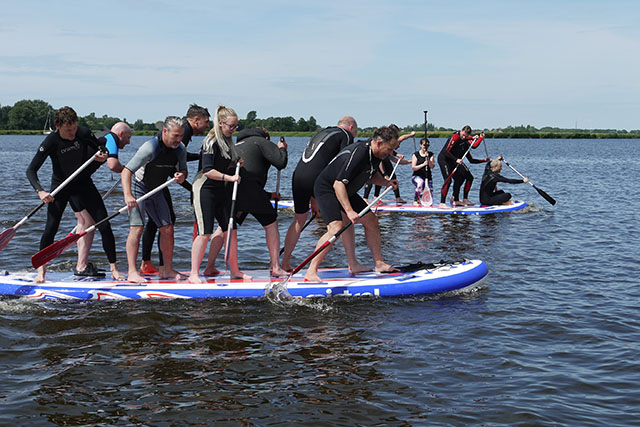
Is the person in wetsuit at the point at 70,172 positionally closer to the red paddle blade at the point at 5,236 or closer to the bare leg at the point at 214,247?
the red paddle blade at the point at 5,236

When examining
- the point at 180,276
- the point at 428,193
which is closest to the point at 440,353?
the point at 180,276

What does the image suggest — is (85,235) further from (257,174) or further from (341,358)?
(341,358)

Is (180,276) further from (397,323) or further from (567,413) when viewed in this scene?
(567,413)

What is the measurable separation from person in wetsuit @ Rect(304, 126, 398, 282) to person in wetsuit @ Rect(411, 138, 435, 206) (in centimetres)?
915

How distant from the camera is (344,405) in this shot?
18.0 ft

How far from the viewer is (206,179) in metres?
8.02

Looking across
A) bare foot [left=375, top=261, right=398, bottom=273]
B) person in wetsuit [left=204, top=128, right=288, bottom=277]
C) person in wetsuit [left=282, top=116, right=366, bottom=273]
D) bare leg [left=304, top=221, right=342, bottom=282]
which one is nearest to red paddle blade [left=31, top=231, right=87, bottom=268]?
person in wetsuit [left=204, top=128, right=288, bottom=277]

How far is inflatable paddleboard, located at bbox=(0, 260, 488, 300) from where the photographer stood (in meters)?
8.25

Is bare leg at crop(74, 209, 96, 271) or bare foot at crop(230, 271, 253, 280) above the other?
bare leg at crop(74, 209, 96, 271)

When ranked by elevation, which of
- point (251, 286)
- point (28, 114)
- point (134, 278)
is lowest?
point (251, 286)

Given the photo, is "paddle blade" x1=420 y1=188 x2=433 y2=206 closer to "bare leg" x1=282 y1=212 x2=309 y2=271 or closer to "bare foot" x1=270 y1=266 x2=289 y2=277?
"bare leg" x1=282 y1=212 x2=309 y2=271

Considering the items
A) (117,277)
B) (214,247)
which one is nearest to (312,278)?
(214,247)

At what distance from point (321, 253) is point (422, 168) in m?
9.90

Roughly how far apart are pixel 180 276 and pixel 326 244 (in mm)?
2044
